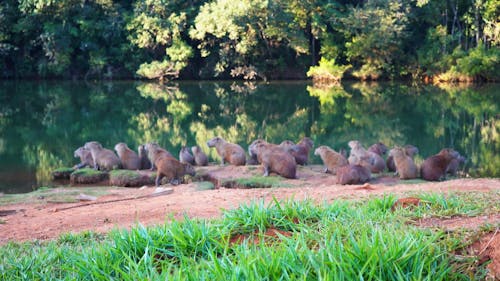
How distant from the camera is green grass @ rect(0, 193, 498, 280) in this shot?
3.38 metres

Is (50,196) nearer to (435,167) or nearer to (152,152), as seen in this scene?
(152,152)

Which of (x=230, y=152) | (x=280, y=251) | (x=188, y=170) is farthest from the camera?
(x=230, y=152)

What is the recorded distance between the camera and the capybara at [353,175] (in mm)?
9820

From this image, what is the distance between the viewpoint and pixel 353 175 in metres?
9.84

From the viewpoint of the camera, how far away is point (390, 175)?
11.0 meters

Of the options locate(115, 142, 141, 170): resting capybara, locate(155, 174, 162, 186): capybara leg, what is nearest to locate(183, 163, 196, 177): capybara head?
locate(155, 174, 162, 186): capybara leg

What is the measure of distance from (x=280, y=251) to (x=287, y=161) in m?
7.15

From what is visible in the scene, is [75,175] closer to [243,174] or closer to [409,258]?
[243,174]

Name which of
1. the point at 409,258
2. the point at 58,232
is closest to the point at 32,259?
the point at 58,232

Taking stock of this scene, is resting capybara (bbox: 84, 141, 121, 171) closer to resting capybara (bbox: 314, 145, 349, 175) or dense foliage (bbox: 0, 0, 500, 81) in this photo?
resting capybara (bbox: 314, 145, 349, 175)

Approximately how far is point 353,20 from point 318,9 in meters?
3.04

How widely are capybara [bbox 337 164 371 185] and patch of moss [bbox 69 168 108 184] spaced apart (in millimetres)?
4362

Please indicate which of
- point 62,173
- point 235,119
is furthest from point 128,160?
point 235,119

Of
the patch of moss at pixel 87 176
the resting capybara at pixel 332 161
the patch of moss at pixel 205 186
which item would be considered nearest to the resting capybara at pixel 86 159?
the patch of moss at pixel 87 176
